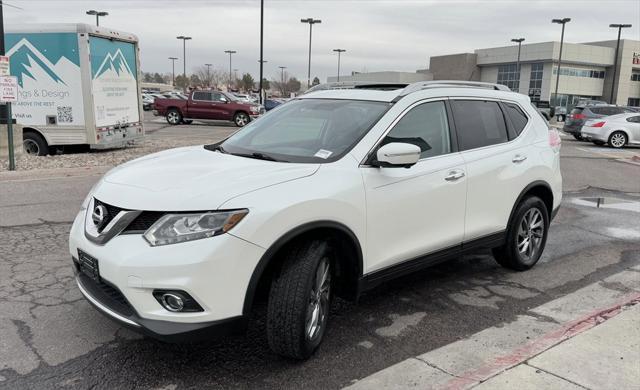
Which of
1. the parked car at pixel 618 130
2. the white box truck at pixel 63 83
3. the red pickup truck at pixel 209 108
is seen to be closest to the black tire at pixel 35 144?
the white box truck at pixel 63 83

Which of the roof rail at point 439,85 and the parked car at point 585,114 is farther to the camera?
the parked car at point 585,114

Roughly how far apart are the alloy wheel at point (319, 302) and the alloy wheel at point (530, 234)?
2441 millimetres

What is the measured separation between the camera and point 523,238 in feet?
17.4

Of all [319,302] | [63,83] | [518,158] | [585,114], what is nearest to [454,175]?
[518,158]

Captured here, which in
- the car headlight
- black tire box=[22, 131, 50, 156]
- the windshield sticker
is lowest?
black tire box=[22, 131, 50, 156]

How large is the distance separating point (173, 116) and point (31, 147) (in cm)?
1565

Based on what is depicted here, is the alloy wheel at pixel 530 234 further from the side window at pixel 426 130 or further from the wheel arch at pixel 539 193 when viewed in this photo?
the side window at pixel 426 130

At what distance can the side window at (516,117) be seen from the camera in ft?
17.0

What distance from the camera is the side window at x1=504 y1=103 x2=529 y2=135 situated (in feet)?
17.0

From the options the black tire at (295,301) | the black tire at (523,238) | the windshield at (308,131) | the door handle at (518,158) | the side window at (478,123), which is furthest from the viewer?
the black tire at (523,238)

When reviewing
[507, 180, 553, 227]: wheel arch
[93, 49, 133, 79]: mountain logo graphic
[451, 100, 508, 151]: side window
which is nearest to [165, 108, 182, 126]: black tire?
[93, 49, 133, 79]: mountain logo graphic

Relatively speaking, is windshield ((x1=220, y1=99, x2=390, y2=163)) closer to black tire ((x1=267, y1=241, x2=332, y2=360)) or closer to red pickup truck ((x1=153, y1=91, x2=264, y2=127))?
black tire ((x1=267, y1=241, x2=332, y2=360))

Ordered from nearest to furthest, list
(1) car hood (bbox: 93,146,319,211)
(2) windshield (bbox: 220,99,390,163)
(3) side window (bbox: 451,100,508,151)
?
1. (1) car hood (bbox: 93,146,319,211)
2. (2) windshield (bbox: 220,99,390,163)
3. (3) side window (bbox: 451,100,508,151)

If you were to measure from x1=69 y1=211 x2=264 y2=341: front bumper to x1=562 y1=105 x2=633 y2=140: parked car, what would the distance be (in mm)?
23656
